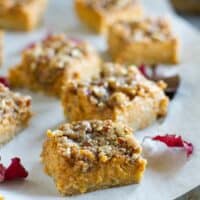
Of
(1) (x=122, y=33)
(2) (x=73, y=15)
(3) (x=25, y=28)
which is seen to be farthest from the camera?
(2) (x=73, y=15)

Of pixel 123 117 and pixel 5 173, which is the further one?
pixel 123 117

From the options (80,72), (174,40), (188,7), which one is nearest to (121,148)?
(80,72)

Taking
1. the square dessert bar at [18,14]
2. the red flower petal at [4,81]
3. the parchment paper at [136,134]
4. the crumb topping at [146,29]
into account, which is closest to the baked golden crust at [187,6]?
the parchment paper at [136,134]

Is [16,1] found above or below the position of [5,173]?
above

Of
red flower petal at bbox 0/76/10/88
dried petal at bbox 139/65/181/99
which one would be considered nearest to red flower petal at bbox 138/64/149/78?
dried petal at bbox 139/65/181/99

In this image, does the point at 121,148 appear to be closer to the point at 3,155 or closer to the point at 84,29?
the point at 3,155

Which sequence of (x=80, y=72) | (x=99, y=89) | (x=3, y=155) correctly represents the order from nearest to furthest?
1. (x=3, y=155)
2. (x=99, y=89)
3. (x=80, y=72)
